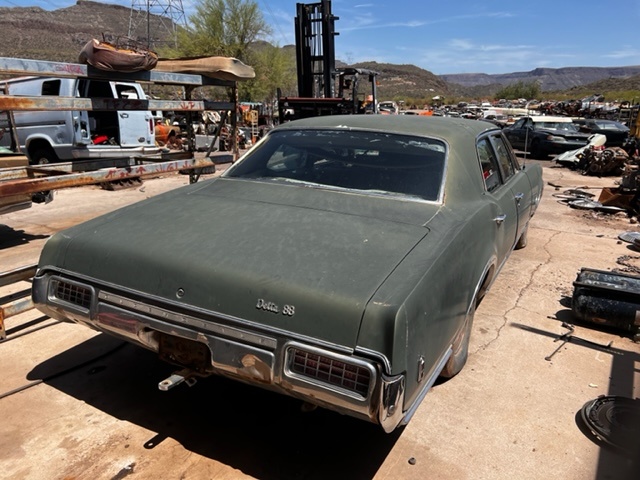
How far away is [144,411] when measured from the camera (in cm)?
274

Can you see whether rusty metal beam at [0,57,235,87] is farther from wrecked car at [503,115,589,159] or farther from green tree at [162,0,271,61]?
green tree at [162,0,271,61]

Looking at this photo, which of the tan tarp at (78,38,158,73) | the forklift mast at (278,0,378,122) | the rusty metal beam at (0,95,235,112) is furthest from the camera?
the forklift mast at (278,0,378,122)

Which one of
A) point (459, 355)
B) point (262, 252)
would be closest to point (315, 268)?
point (262, 252)

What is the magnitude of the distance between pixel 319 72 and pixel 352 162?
1171 cm

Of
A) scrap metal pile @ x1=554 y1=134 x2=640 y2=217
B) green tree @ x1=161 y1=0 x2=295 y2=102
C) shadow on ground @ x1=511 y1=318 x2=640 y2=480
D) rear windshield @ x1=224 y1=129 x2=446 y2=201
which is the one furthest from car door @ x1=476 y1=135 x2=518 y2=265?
green tree @ x1=161 y1=0 x2=295 y2=102

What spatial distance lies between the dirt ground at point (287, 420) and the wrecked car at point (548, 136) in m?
13.8

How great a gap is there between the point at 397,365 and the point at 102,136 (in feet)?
31.5

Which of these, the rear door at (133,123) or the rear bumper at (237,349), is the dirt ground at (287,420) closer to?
the rear bumper at (237,349)

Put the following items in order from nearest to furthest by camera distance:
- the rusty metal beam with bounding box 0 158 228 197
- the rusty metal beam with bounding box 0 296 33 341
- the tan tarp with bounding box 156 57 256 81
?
the rusty metal beam with bounding box 0 296 33 341 < the rusty metal beam with bounding box 0 158 228 197 < the tan tarp with bounding box 156 57 256 81

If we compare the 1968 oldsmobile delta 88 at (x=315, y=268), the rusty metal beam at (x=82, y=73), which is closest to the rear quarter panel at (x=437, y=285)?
the 1968 oldsmobile delta 88 at (x=315, y=268)

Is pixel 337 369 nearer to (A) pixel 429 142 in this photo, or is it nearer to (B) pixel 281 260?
(B) pixel 281 260

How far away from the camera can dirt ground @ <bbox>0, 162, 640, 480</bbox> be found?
236 centimetres

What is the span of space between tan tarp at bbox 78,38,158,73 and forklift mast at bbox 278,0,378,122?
936cm

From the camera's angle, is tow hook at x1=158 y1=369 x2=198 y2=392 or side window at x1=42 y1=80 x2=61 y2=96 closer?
tow hook at x1=158 y1=369 x2=198 y2=392
